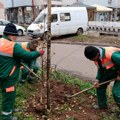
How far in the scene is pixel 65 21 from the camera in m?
18.5

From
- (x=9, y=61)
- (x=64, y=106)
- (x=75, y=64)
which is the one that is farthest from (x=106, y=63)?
(x=75, y=64)

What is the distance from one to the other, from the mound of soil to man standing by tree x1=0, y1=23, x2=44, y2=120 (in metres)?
0.67

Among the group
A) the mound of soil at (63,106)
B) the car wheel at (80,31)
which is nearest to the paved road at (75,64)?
the mound of soil at (63,106)

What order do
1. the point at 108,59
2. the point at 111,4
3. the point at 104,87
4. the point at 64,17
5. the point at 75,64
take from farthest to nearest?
the point at 111,4, the point at 64,17, the point at 75,64, the point at 104,87, the point at 108,59

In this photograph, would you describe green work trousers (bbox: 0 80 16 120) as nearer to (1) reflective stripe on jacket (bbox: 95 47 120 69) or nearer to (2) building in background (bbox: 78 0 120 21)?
(1) reflective stripe on jacket (bbox: 95 47 120 69)

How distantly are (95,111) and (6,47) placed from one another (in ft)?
6.93

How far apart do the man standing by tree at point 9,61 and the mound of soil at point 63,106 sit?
671mm

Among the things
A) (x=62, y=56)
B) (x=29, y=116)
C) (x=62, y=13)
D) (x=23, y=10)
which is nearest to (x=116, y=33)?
(x=62, y=13)

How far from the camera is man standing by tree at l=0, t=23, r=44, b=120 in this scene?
4098 mm

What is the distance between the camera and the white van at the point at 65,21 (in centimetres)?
1795

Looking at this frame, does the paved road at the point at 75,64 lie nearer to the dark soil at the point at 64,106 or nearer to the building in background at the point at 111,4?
the dark soil at the point at 64,106

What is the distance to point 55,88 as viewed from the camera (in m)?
6.13

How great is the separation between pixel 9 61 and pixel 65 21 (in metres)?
14.6

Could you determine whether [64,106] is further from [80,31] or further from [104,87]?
[80,31]
